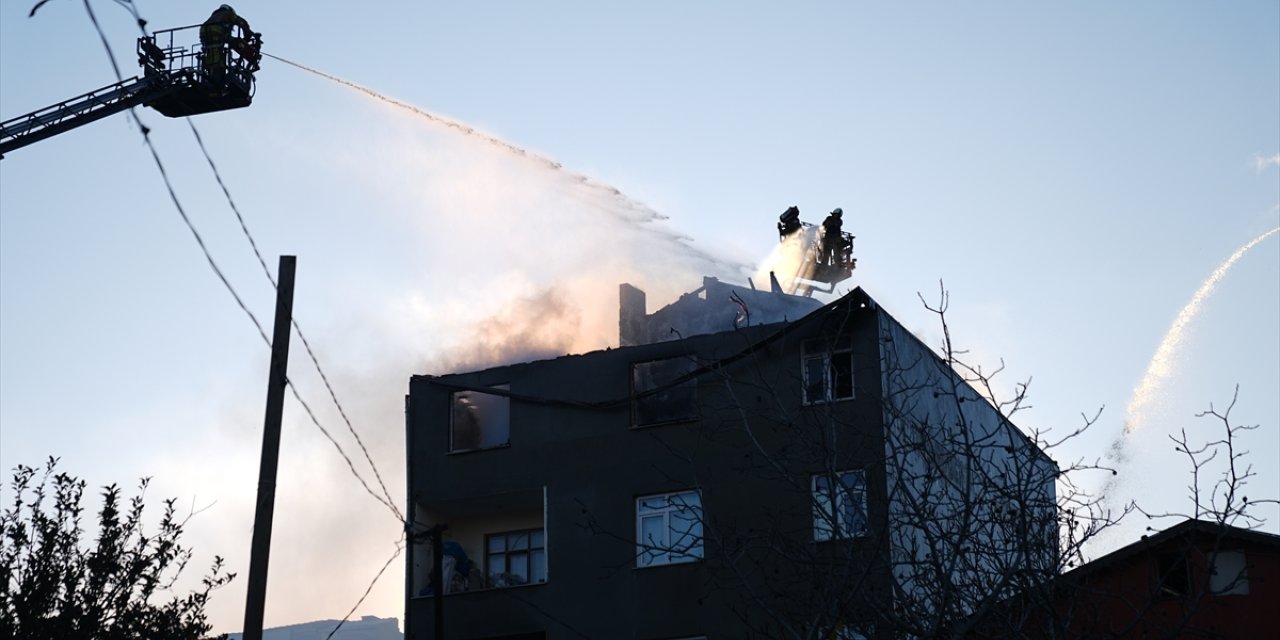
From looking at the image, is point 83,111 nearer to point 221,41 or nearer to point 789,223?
point 221,41

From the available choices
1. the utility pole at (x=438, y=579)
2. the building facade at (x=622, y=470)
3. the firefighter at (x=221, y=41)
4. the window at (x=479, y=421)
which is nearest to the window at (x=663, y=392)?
the building facade at (x=622, y=470)

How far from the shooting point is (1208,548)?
26.2 meters

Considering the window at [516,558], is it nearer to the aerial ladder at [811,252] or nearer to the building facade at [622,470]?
the building facade at [622,470]

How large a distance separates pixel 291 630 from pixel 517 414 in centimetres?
13126

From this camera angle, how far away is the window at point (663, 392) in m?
32.3

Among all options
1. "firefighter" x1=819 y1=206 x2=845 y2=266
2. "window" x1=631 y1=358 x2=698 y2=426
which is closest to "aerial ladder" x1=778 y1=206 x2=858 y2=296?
"firefighter" x1=819 y1=206 x2=845 y2=266

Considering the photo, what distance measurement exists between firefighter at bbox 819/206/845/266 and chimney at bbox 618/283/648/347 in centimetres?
622

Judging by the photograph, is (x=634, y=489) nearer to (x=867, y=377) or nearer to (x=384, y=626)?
(x=867, y=377)

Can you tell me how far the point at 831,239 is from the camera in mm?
43719

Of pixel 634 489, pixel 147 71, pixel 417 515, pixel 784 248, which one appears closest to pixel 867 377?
pixel 634 489

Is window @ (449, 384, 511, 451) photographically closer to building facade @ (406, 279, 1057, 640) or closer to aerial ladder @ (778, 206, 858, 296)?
building facade @ (406, 279, 1057, 640)

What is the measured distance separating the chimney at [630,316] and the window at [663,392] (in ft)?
19.7

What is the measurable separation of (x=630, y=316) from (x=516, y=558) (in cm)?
859

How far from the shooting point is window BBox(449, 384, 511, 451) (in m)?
34.2
